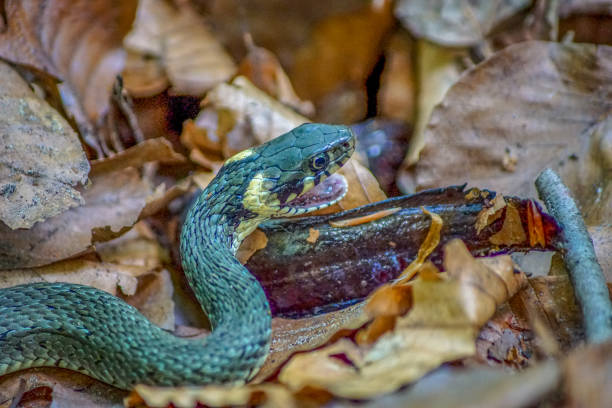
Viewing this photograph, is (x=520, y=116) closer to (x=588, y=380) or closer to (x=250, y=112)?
(x=250, y=112)

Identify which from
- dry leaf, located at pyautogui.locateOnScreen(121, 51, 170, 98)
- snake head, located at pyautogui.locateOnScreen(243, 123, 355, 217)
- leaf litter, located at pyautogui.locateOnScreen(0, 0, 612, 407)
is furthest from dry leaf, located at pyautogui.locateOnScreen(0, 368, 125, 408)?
dry leaf, located at pyautogui.locateOnScreen(121, 51, 170, 98)

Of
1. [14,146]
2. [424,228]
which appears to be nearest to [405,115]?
[424,228]

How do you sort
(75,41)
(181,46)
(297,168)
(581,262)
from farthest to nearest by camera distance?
(181,46), (75,41), (297,168), (581,262)

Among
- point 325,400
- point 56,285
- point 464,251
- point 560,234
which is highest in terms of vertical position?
point 464,251

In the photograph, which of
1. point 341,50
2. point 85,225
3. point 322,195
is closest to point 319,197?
point 322,195

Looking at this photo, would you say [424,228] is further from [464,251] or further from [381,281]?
[464,251]

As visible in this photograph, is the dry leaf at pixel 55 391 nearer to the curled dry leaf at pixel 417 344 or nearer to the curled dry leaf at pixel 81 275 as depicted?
the curled dry leaf at pixel 81 275

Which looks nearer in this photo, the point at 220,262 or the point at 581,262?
the point at 581,262

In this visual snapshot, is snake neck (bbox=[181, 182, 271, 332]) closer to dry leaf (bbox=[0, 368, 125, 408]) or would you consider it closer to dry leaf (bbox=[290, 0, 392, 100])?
dry leaf (bbox=[0, 368, 125, 408])
